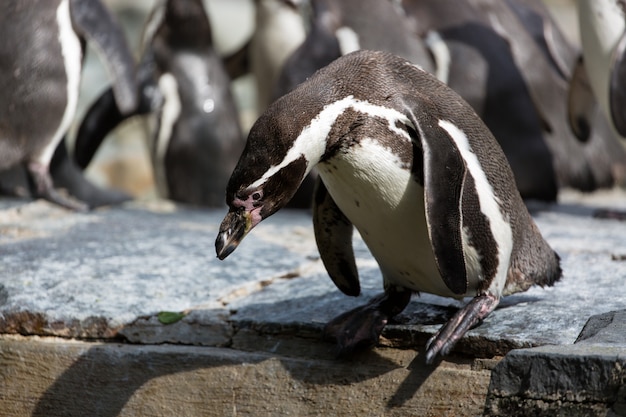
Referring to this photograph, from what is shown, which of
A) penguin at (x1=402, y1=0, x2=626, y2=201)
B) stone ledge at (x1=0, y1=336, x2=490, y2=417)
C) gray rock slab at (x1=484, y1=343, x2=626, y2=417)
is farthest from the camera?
penguin at (x1=402, y1=0, x2=626, y2=201)

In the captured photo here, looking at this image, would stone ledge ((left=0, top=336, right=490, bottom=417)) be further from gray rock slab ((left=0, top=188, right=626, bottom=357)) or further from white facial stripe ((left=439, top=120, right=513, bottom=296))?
white facial stripe ((left=439, top=120, right=513, bottom=296))

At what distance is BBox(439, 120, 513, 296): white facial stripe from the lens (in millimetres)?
2305

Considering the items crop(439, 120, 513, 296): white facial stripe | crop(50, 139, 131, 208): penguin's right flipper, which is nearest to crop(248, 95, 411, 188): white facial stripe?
crop(439, 120, 513, 296): white facial stripe

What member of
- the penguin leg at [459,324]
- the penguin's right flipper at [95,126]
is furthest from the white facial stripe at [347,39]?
the penguin leg at [459,324]

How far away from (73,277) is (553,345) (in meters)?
1.57

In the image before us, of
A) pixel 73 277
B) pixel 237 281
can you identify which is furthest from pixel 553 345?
pixel 73 277

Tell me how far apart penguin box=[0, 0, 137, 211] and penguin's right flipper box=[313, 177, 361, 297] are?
2.41 meters

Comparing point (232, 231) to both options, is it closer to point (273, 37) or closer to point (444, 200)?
point (444, 200)

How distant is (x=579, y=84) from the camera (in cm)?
560

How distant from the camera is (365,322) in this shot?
2438 millimetres

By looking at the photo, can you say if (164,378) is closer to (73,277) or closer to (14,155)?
(73,277)

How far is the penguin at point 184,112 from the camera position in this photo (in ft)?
19.2

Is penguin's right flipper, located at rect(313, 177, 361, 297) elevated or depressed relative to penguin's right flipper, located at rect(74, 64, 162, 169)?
elevated

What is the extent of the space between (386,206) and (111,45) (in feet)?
10.3
